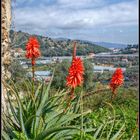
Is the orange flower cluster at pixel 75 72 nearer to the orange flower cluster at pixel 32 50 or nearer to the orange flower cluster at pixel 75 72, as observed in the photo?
the orange flower cluster at pixel 75 72

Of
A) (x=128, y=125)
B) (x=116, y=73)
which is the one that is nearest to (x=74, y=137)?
(x=116, y=73)

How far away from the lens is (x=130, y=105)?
36.0 feet

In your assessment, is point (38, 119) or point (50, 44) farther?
point (50, 44)

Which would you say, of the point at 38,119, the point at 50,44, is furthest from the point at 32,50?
the point at 50,44

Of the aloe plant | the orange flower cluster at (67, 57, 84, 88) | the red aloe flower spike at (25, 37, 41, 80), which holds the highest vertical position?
the red aloe flower spike at (25, 37, 41, 80)

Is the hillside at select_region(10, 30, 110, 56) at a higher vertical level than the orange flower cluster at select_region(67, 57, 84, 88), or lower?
higher

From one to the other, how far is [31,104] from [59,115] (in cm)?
40

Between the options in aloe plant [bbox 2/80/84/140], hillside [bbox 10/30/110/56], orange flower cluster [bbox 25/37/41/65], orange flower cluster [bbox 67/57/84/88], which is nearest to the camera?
orange flower cluster [bbox 67/57/84/88]

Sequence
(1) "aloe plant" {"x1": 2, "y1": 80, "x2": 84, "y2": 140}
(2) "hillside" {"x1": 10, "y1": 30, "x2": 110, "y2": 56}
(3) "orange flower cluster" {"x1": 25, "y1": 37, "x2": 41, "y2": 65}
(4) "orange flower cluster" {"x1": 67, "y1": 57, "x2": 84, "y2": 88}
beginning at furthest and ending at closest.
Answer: (2) "hillside" {"x1": 10, "y1": 30, "x2": 110, "y2": 56}, (3) "orange flower cluster" {"x1": 25, "y1": 37, "x2": 41, "y2": 65}, (1) "aloe plant" {"x1": 2, "y1": 80, "x2": 84, "y2": 140}, (4) "orange flower cluster" {"x1": 67, "y1": 57, "x2": 84, "y2": 88}

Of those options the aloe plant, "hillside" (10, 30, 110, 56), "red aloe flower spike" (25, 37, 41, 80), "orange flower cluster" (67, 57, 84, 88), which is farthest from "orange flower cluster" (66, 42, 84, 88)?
"hillside" (10, 30, 110, 56)

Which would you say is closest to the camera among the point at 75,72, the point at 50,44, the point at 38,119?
the point at 75,72

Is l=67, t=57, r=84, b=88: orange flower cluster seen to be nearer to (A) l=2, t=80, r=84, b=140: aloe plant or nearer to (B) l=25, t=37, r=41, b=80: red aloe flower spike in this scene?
(A) l=2, t=80, r=84, b=140: aloe plant

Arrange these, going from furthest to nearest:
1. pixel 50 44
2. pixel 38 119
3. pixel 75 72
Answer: pixel 50 44 → pixel 38 119 → pixel 75 72

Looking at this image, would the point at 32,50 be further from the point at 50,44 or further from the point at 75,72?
the point at 50,44
